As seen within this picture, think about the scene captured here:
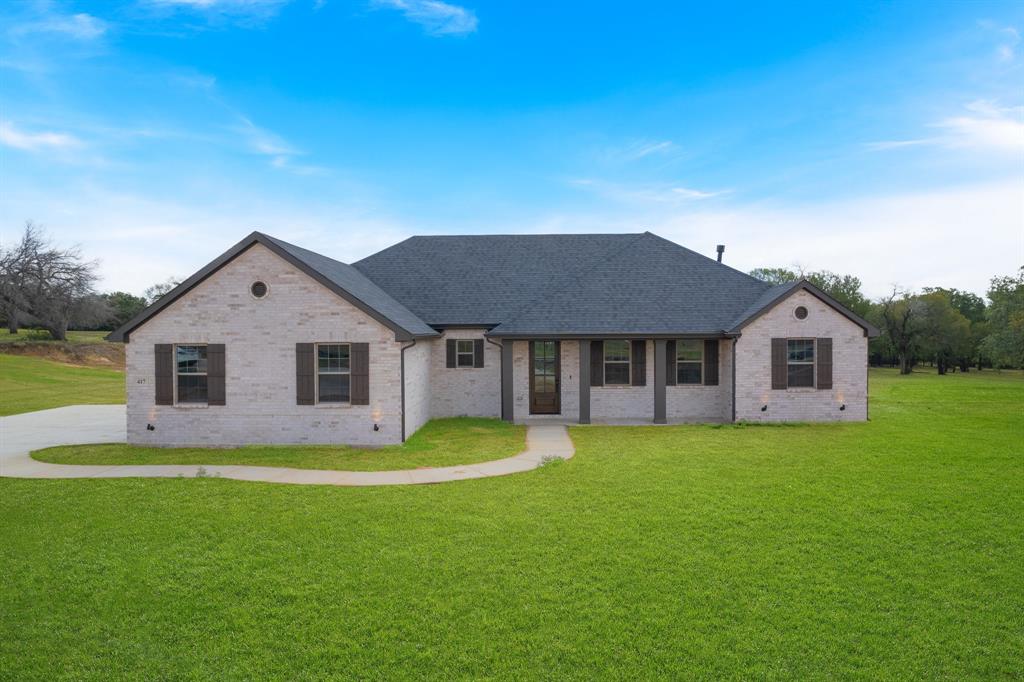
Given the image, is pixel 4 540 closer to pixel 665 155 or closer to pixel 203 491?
pixel 203 491

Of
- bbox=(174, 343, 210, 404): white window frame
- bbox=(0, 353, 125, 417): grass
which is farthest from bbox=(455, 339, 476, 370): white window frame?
bbox=(0, 353, 125, 417): grass

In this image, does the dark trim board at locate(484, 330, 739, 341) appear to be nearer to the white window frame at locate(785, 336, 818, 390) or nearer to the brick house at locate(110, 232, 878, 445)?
the brick house at locate(110, 232, 878, 445)

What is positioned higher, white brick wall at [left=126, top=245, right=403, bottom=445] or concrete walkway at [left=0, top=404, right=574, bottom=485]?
white brick wall at [left=126, top=245, right=403, bottom=445]

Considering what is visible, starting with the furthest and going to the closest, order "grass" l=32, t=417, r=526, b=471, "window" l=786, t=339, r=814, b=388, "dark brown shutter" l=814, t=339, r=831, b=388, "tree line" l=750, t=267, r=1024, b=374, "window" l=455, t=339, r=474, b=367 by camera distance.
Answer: "tree line" l=750, t=267, r=1024, b=374
"window" l=455, t=339, r=474, b=367
"window" l=786, t=339, r=814, b=388
"dark brown shutter" l=814, t=339, r=831, b=388
"grass" l=32, t=417, r=526, b=471

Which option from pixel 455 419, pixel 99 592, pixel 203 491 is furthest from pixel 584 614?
pixel 455 419

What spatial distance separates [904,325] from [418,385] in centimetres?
5709

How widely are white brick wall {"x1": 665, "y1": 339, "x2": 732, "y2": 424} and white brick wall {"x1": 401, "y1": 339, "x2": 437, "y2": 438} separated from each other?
8778mm

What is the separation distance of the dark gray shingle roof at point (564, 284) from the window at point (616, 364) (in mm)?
1014

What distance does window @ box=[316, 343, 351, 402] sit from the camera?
549 inches

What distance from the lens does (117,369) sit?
3981cm

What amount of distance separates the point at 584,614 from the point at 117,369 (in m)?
47.5

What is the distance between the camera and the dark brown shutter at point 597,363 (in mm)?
18203

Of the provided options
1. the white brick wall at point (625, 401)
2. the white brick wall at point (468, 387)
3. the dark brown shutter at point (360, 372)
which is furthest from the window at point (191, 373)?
the white brick wall at point (625, 401)

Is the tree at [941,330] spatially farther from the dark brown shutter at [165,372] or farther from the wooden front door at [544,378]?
the dark brown shutter at [165,372]
